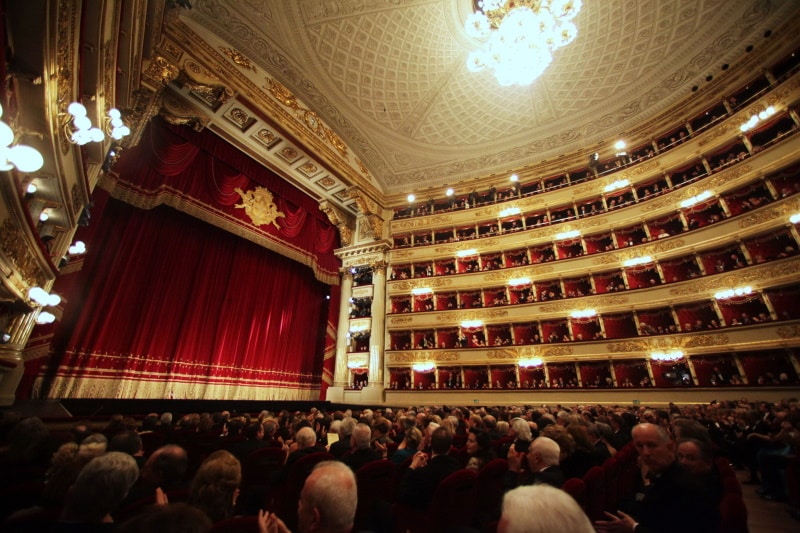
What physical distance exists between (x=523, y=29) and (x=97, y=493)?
14.4 m

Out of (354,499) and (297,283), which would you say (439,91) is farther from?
(354,499)

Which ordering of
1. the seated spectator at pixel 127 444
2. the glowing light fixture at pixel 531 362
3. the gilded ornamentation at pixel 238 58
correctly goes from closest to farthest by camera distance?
the seated spectator at pixel 127 444
the gilded ornamentation at pixel 238 58
the glowing light fixture at pixel 531 362

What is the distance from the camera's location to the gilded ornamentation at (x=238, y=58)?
455 inches

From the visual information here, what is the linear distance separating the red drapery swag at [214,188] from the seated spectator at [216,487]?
10.5 meters

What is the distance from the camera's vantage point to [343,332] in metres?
16.5

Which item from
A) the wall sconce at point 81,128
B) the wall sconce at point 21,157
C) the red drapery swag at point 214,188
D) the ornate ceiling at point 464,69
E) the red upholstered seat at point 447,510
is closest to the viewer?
the red upholstered seat at point 447,510

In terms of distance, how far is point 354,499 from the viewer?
154 cm

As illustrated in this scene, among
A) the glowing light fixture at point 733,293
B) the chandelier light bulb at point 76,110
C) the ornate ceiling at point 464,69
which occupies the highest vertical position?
the ornate ceiling at point 464,69

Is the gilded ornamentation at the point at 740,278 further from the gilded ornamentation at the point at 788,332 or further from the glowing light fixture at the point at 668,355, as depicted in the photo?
the glowing light fixture at the point at 668,355

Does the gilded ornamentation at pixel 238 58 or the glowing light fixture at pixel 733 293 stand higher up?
the gilded ornamentation at pixel 238 58

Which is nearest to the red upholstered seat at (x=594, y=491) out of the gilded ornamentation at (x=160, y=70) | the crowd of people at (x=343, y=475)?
the crowd of people at (x=343, y=475)

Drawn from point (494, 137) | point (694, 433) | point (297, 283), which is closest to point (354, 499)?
point (694, 433)

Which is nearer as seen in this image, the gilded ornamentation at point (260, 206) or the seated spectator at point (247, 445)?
the seated spectator at point (247, 445)

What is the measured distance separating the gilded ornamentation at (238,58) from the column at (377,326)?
31.2 feet
